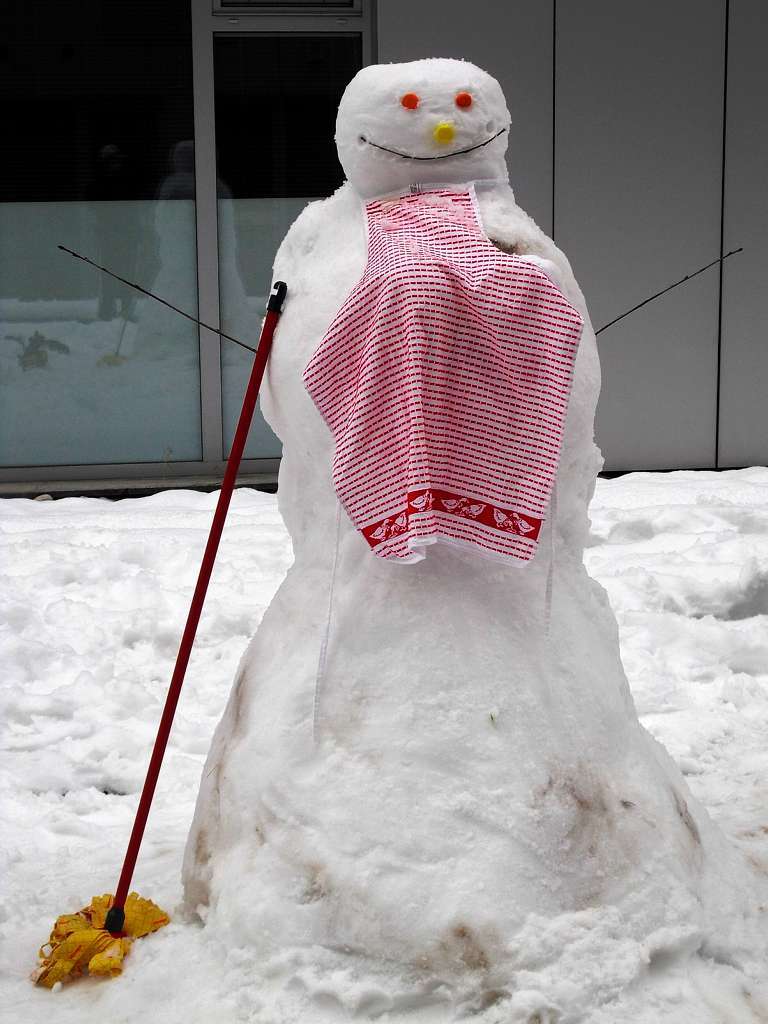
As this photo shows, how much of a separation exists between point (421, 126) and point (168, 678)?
2285 mm

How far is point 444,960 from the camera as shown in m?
2.31

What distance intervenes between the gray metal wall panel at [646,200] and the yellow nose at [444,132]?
4935mm

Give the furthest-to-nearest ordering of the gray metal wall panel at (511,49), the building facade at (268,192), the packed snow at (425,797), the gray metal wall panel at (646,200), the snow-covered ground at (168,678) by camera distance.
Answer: the gray metal wall panel at (646,200) → the building facade at (268,192) → the gray metal wall panel at (511,49) → the snow-covered ground at (168,678) → the packed snow at (425,797)

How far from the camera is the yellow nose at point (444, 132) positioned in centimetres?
259

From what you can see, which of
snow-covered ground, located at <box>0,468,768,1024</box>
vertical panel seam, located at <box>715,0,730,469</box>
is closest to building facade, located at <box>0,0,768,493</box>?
vertical panel seam, located at <box>715,0,730,469</box>

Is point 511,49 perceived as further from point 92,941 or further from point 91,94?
point 92,941

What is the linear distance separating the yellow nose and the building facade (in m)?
4.78

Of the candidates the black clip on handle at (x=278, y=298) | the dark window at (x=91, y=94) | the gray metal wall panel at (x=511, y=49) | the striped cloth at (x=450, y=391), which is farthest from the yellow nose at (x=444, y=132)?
the dark window at (x=91, y=94)

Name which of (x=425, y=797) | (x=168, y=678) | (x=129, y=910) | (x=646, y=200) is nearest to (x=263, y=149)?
(x=646, y=200)

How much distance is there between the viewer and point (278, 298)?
2.66 metres

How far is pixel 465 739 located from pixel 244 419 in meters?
0.78

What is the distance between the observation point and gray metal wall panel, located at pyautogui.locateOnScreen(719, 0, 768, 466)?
24.1 ft

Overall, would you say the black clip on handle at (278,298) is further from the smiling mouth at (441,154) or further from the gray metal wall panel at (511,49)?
the gray metal wall panel at (511,49)

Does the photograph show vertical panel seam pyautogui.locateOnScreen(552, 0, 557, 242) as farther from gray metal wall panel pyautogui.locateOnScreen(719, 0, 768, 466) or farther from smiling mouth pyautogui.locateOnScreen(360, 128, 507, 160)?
smiling mouth pyautogui.locateOnScreen(360, 128, 507, 160)
